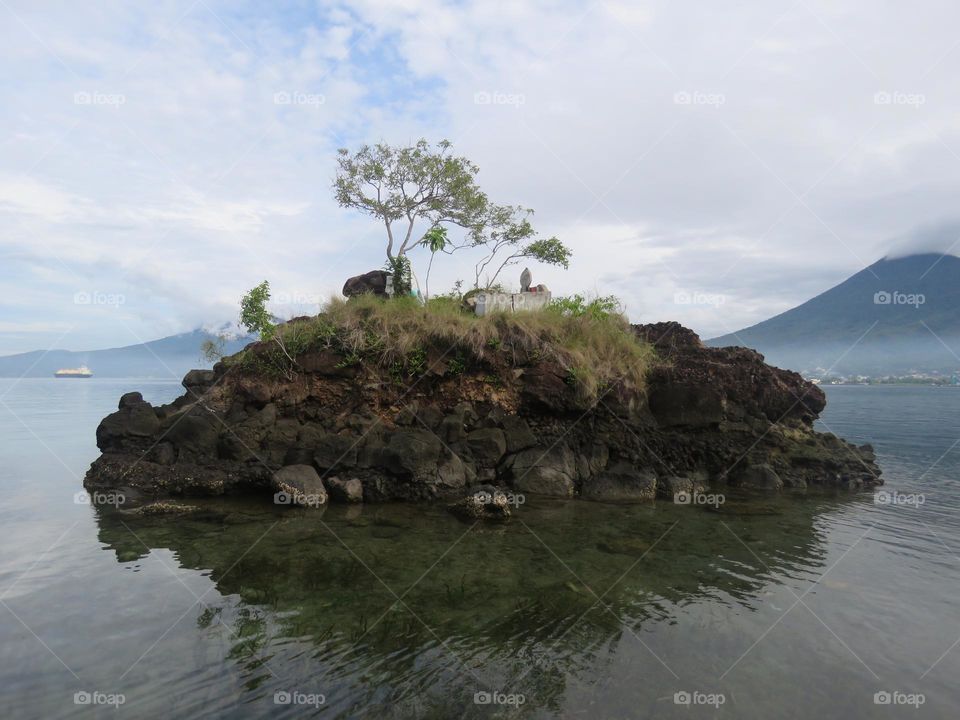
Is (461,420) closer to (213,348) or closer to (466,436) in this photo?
(466,436)

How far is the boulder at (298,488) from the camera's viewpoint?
13594mm

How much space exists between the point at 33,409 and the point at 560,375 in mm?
50819

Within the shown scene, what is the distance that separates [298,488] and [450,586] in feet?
22.5

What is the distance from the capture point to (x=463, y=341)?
17328mm

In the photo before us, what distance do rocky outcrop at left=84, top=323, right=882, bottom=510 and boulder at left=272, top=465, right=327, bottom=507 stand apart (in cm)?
5

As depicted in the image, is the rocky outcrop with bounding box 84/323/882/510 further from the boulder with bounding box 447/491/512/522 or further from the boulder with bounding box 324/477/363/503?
the boulder with bounding box 447/491/512/522

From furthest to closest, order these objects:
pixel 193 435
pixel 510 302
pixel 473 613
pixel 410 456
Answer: pixel 510 302 < pixel 193 435 < pixel 410 456 < pixel 473 613

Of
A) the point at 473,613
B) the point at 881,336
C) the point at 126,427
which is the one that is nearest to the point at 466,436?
the point at 473,613

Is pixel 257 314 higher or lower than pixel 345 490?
higher

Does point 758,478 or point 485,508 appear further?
point 758,478

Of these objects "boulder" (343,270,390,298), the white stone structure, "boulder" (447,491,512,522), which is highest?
"boulder" (343,270,390,298)

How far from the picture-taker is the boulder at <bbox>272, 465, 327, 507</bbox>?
13.6 meters

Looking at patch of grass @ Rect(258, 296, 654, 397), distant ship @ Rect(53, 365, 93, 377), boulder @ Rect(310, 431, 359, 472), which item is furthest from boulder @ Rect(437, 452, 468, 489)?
distant ship @ Rect(53, 365, 93, 377)

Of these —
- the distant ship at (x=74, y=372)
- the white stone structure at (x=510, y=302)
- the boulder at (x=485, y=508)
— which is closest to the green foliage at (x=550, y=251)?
the white stone structure at (x=510, y=302)
